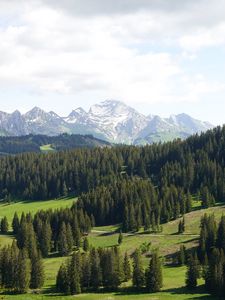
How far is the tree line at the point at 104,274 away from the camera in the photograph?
4562 inches

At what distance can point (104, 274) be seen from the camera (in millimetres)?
120438

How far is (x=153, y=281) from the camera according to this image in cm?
11525

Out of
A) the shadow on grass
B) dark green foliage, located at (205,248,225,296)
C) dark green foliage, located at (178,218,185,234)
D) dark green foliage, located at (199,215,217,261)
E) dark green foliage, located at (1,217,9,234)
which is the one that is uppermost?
dark green foliage, located at (1,217,9,234)

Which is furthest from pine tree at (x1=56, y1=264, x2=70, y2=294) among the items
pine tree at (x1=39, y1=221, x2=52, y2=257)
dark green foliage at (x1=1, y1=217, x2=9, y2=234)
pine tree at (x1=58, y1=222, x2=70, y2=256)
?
dark green foliage at (x1=1, y1=217, x2=9, y2=234)

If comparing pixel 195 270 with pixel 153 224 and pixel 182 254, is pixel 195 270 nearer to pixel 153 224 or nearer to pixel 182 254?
pixel 182 254

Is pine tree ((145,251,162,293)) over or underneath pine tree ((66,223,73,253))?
underneath

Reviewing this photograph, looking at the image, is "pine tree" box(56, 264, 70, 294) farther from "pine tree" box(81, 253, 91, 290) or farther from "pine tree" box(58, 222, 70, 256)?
"pine tree" box(58, 222, 70, 256)

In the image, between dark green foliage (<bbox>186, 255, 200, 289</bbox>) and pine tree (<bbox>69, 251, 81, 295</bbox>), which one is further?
pine tree (<bbox>69, 251, 81, 295</bbox>)

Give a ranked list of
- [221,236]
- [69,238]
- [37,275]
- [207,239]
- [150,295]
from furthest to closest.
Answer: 1. [69,238]
2. [207,239]
3. [221,236]
4. [37,275]
5. [150,295]

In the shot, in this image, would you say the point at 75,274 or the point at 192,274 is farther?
the point at 75,274

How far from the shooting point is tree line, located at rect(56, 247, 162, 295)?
115875 millimetres

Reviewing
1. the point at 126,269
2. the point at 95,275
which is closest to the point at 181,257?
the point at 126,269

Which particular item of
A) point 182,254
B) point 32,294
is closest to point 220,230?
point 182,254

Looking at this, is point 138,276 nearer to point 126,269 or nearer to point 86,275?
point 126,269
